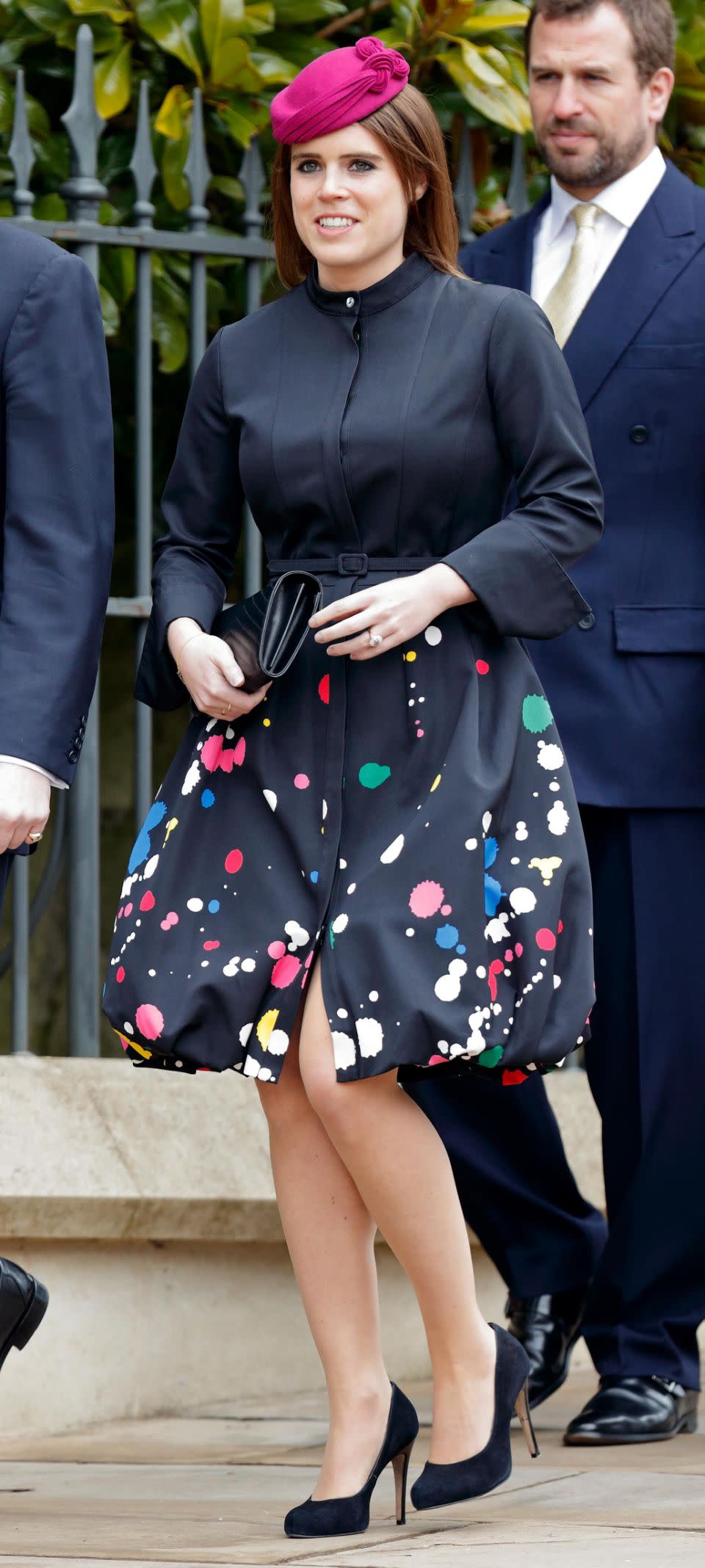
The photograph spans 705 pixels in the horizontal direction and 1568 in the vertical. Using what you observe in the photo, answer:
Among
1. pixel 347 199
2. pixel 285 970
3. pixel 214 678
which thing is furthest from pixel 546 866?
pixel 347 199

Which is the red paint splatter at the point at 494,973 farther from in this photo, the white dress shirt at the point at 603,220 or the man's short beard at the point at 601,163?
the man's short beard at the point at 601,163

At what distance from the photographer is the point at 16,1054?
4004mm

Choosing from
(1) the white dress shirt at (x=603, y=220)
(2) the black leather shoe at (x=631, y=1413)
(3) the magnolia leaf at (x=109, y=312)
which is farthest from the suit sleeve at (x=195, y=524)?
(2) the black leather shoe at (x=631, y=1413)

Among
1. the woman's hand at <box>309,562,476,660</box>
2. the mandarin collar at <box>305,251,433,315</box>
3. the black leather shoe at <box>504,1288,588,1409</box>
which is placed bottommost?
the black leather shoe at <box>504,1288,588,1409</box>

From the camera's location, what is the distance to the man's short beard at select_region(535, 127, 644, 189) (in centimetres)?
379

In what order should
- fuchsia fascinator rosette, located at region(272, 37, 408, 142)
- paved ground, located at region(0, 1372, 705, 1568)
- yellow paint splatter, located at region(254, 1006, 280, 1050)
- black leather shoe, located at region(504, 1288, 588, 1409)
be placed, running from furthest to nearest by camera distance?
1. black leather shoe, located at region(504, 1288, 588, 1409)
2. fuchsia fascinator rosette, located at region(272, 37, 408, 142)
3. yellow paint splatter, located at region(254, 1006, 280, 1050)
4. paved ground, located at region(0, 1372, 705, 1568)

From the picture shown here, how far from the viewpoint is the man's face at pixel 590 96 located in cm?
376

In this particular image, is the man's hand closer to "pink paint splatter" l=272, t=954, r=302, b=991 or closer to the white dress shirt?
"pink paint splatter" l=272, t=954, r=302, b=991

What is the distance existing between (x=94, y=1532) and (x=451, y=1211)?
0.59 meters

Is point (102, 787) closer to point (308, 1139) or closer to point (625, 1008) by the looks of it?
point (625, 1008)

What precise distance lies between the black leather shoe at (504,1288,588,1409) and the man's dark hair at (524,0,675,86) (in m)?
1.95

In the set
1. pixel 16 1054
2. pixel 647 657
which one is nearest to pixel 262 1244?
pixel 16 1054

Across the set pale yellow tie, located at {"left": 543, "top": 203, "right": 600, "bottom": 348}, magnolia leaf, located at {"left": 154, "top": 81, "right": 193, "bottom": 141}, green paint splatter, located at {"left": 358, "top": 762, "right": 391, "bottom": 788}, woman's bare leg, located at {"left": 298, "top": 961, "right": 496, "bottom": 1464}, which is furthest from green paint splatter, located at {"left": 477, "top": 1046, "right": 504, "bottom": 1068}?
magnolia leaf, located at {"left": 154, "top": 81, "right": 193, "bottom": 141}

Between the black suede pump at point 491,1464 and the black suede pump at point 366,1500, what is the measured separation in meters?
0.04
